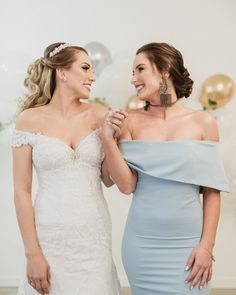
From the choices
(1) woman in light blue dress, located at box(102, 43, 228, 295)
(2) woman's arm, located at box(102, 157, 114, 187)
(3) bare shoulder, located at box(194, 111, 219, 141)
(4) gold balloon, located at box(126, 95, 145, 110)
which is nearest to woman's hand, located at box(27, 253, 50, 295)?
(1) woman in light blue dress, located at box(102, 43, 228, 295)

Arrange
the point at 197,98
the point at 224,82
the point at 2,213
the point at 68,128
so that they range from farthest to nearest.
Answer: the point at 2,213, the point at 197,98, the point at 224,82, the point at 68,128

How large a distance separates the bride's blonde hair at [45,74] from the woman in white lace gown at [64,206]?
0.05 metres

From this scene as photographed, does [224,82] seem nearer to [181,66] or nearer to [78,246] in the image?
[181,66]

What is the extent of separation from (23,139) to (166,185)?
0.76 metres

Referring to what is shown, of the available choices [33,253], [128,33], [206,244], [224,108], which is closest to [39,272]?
[33,253]

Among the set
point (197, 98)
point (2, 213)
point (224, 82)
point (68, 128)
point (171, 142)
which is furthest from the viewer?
point (2, 213)

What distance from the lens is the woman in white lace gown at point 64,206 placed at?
2236 mm

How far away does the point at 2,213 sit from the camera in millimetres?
4566

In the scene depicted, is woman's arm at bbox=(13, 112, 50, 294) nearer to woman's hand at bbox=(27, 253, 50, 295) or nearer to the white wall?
woman's hand at bbox=(27, 253, 50, 295)

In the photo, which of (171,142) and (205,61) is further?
(205,61)

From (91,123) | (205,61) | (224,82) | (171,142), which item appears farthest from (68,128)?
(205,61)

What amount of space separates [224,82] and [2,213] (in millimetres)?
2521

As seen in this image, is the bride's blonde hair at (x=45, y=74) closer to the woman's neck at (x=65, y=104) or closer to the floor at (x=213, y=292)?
the woman's neck at (x=65, y=104)

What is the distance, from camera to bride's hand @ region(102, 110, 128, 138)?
6.89 feet
